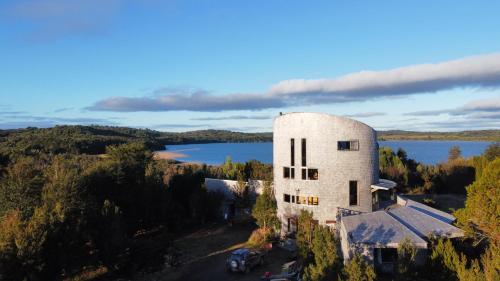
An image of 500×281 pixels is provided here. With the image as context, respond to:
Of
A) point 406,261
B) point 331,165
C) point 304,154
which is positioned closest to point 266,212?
point 304,154

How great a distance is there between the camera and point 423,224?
23.3 m

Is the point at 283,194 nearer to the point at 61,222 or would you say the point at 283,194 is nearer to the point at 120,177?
the point at 120,177

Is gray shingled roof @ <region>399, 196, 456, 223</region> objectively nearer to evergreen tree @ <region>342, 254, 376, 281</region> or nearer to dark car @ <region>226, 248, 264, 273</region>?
evergreen tree @ <region>342, 254, 376, 281</region>

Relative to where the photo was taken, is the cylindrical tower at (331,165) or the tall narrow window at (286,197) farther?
the tall narrow window at (286,197)

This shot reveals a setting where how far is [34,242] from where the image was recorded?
19.3 meters

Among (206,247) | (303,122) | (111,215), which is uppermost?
(303,122)

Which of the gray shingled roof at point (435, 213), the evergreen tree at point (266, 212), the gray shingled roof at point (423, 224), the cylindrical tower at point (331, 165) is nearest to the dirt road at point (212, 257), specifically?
the evergreen tree at point (266, 212)

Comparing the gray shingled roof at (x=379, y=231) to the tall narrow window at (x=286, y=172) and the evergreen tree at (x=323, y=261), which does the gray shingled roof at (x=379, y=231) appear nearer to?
the evergreen tree at (x=323, y=261)

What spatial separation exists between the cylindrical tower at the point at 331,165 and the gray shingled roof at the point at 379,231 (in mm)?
4665

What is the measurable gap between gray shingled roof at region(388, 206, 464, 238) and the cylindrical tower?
3864mm

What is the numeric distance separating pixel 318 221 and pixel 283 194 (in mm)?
3849

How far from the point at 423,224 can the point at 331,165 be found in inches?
332

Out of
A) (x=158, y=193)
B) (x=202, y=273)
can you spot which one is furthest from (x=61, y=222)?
(x=158, y=193)

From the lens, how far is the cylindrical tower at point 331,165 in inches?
1182
